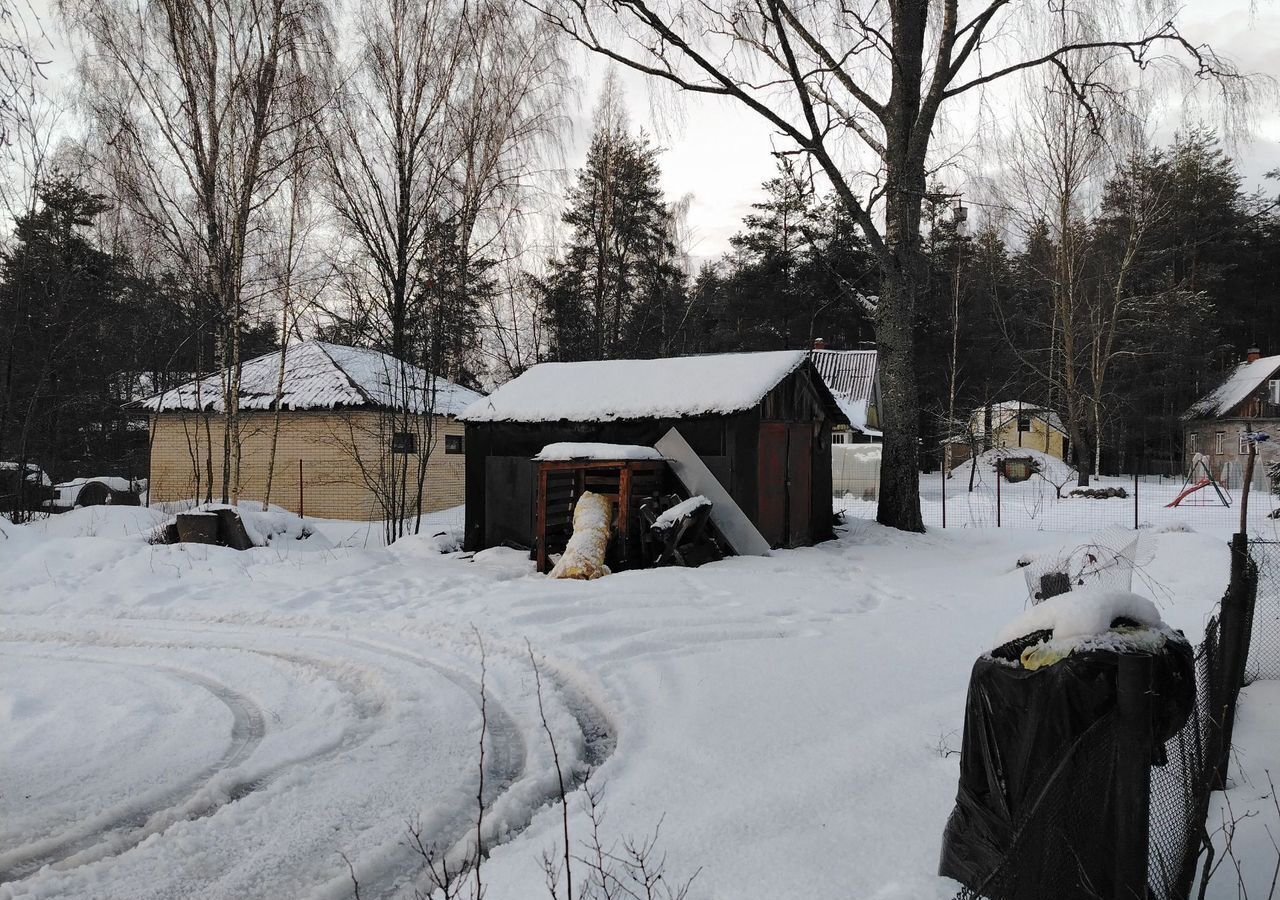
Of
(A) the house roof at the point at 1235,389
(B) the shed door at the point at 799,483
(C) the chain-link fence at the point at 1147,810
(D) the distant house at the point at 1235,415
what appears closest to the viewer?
(C) the chain-link fence at the point at 1147,810

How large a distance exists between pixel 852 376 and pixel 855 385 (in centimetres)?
53

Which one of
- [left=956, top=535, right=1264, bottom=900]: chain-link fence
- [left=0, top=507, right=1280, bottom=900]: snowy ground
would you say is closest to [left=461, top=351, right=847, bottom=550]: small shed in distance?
[left=0, top=507, right=1280, bottom=900]: snowy ground

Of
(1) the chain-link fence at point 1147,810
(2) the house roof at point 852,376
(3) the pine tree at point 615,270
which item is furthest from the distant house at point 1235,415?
(1) the chain-link fence at point 1147,810

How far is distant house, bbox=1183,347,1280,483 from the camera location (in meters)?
35.2

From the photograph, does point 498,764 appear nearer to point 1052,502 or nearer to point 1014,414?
point 1052,502

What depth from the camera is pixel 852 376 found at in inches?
1297

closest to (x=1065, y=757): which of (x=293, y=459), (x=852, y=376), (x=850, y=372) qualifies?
(x=293, y=459)

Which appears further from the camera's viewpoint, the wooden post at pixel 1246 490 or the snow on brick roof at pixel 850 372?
the snow on brick roof at pixel 850 372

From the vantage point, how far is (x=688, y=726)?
4.51 m

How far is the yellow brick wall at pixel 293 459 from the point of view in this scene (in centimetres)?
1930

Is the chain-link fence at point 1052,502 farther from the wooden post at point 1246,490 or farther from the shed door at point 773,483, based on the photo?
the wooden post at point 1246,490

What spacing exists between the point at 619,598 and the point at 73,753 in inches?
181

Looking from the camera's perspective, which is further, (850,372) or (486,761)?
(850,372)

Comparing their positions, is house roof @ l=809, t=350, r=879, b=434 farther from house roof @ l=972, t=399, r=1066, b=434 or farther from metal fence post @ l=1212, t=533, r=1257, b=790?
metal fence post @ l=1212, t=533, r=1257, b=790
